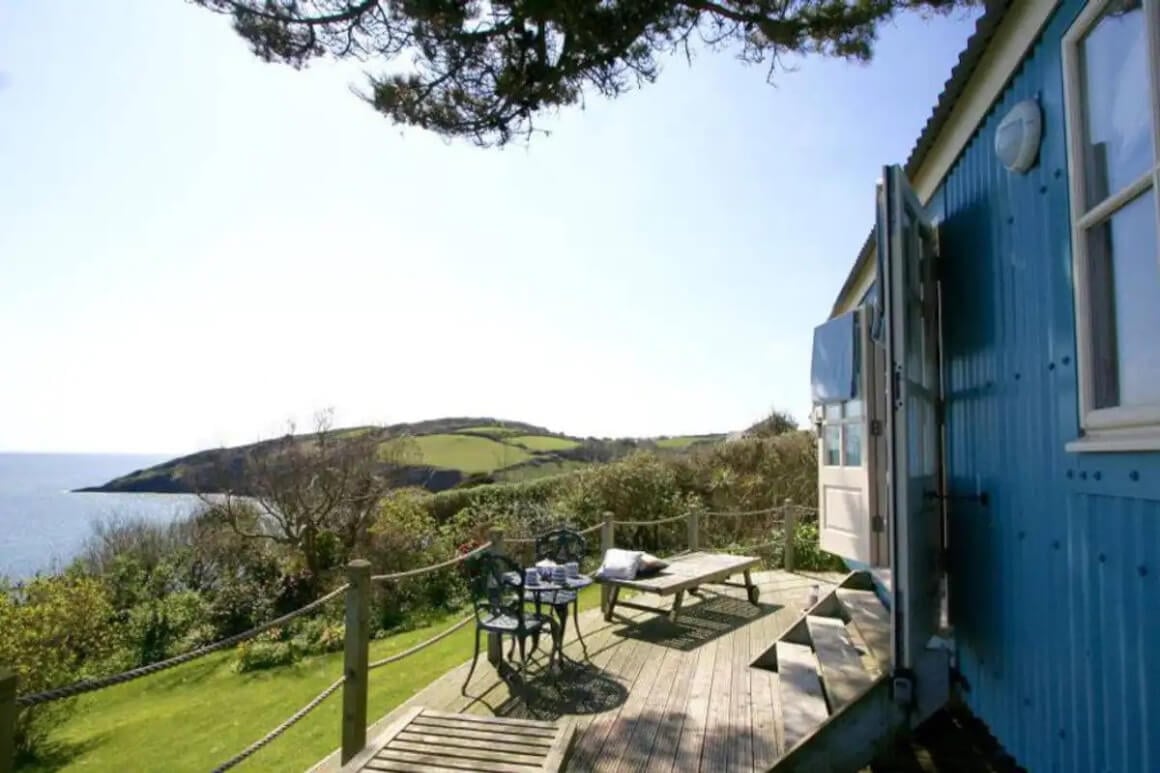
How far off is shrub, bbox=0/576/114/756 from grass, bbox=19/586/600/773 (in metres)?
0.29

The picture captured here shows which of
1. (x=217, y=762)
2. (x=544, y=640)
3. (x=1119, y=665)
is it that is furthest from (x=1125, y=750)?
(x=217, y=762)

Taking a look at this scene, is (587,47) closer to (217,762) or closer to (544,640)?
(544,640)

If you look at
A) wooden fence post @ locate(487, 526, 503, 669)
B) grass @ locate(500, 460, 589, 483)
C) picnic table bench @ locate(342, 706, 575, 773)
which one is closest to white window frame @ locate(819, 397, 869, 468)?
wooden fence post @ locate(487, 526, 503, 669)

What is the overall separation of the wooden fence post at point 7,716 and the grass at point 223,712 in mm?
3267

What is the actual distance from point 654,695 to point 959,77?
4.21 metres

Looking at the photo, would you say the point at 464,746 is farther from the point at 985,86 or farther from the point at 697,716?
the point at 985,86

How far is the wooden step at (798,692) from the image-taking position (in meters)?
3.86

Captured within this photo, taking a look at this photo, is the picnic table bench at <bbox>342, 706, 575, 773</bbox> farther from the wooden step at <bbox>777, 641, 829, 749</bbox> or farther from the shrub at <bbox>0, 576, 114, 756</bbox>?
the shrub at <bbox>0, 576, 114, 756</bbox>

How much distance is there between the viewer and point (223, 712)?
21.5 ft

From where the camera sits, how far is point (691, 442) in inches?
627

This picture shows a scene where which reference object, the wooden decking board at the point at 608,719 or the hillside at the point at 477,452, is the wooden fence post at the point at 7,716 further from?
the hillside at the point at 477,452

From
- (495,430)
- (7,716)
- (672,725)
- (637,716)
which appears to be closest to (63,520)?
(495,430)

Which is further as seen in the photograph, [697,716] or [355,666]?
[697,716]

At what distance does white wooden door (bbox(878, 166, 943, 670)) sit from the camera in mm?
2732
